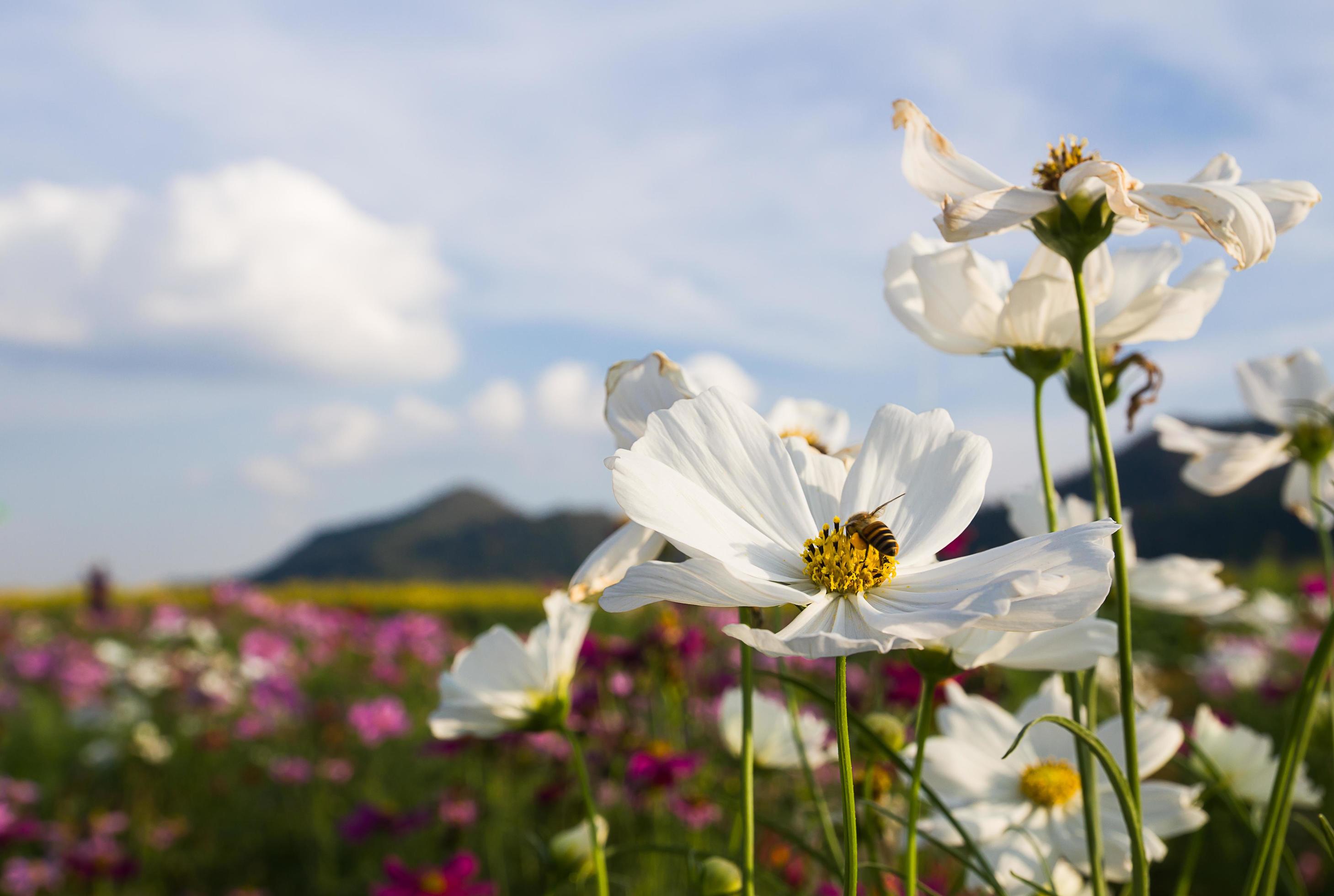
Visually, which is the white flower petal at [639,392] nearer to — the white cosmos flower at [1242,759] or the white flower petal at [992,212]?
the white flower petal at [992,212]

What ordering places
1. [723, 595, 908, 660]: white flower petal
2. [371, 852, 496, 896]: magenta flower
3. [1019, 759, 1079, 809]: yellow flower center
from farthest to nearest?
1. [371, 852, 496, 896]: magenta flower
2. [1019, 759, 1079, 809]: yellow flower center
3. [723, 595, 908, 660]: white flower petal

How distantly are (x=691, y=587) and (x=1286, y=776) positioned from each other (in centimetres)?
39

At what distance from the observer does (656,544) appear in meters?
0.64

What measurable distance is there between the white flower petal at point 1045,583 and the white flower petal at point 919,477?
2.5 inches

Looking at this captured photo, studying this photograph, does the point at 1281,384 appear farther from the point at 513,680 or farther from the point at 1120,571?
the point at 513,680

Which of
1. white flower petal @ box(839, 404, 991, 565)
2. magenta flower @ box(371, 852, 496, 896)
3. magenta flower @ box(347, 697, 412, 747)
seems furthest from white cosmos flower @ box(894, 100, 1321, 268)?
magenta flower @ box(347, 697, 412, 747)

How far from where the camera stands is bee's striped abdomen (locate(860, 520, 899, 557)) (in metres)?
0.52

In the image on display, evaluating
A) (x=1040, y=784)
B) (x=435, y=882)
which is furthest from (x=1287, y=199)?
(x=435, y=882)

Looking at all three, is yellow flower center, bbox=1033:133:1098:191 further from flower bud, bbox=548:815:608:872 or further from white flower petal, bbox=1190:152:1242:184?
flower bud, bbox=548:815:608:872

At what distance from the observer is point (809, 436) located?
87cm

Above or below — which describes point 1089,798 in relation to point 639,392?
below

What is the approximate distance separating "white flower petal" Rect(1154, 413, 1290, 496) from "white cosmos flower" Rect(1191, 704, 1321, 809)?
0.23 m

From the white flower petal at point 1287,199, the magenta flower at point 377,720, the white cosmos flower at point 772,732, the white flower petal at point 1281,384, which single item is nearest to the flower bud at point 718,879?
the white cosmos flower at point 772,732

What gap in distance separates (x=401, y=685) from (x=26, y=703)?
1967mm
